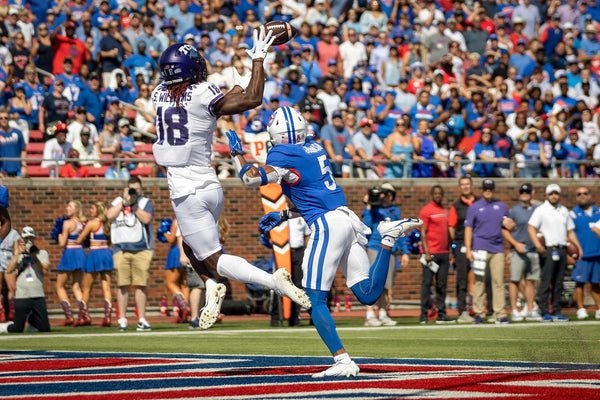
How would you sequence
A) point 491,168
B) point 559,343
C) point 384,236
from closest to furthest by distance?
point 384,236 → point 559,343 → point 491,168

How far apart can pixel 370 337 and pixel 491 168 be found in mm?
9923

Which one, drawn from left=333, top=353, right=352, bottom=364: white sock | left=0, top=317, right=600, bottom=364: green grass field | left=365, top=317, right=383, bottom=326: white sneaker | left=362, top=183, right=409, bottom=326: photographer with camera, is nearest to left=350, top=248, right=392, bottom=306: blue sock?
left=333, top=353, right=352, bottom=364: white sock

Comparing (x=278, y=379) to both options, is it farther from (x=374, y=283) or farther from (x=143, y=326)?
(x=143, y=326)

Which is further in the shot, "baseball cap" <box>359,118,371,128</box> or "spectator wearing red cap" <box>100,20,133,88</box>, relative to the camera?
"spectator wearing red cap" <box>100,20,133,88</box>

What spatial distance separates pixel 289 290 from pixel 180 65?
6.32 ft

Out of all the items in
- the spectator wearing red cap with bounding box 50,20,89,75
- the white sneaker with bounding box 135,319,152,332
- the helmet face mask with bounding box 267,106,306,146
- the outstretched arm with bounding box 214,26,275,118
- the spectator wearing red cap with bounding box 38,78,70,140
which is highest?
the spectator wearing red cap with bounding box 50,20,89,75

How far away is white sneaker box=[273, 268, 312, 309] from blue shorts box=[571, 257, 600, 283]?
9.81m

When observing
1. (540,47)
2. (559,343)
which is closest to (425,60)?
(540,47)

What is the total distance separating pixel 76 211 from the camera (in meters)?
16.3

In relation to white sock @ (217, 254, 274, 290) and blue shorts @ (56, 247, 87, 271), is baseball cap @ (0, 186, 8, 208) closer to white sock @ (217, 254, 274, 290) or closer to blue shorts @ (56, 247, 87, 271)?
white sock @ (217, 254, 274, 290)

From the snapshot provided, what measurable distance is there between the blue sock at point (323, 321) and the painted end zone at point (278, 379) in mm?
286

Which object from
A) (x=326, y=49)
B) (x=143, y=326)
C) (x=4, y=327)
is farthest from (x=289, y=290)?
(x=326, y=49)

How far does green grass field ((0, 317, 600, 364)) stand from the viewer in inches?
381

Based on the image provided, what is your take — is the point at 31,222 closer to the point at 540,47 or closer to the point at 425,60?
the point at 425,60
